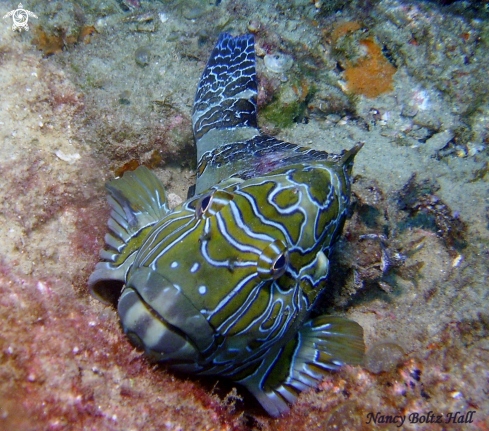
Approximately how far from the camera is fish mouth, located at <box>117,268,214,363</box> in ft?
8.36

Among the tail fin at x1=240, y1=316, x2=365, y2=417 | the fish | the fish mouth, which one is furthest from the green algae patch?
the fish mouth

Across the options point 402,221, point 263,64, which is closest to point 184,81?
point 263,64

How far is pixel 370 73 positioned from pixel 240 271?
217 inches

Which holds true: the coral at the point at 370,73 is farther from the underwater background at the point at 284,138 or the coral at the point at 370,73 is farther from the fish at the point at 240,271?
the fish at the point at 240,271

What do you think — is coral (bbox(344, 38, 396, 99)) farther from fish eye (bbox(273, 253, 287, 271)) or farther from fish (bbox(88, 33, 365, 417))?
fish eye (bbox(273, 253, 287, 271))

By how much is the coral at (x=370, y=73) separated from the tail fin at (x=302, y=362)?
4603 millimetres

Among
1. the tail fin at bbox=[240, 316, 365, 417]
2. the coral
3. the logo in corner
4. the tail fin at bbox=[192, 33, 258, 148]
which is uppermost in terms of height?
the logo in corner

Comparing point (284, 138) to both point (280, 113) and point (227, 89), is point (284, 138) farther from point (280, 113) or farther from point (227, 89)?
point (227, 89)

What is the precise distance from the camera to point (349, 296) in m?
4.57

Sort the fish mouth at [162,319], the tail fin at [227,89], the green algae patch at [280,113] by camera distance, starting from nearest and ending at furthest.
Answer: the fish mouth at [162,319]
the tail fin at [227,89]
the green algae patch at [280,113]

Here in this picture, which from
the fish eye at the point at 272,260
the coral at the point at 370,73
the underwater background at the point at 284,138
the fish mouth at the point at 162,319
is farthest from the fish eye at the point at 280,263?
the coral at the point at 370,73

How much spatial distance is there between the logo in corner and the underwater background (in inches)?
3.0

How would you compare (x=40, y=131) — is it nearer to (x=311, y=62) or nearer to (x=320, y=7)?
(x=311, y=62)

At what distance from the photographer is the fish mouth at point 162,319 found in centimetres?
255
